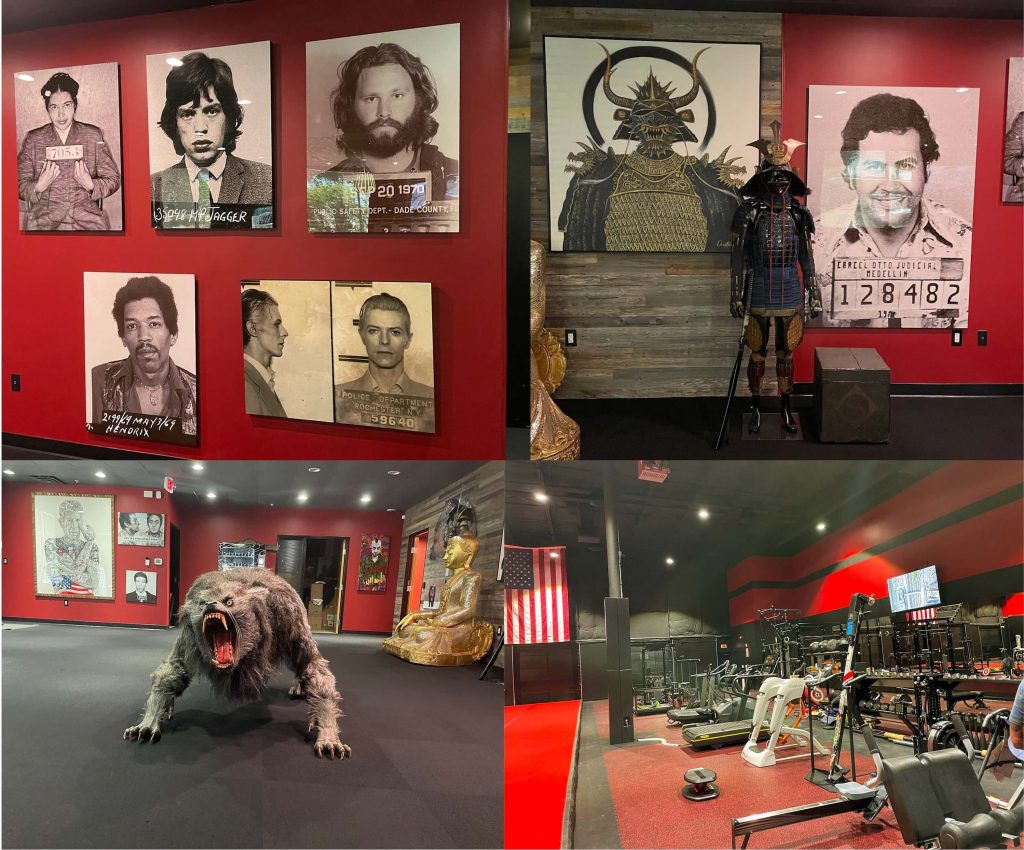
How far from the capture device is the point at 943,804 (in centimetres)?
191

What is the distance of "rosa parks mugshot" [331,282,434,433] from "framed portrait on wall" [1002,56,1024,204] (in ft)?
11.1

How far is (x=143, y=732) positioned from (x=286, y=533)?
57 centimetres

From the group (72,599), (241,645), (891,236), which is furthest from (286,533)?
(891,236)

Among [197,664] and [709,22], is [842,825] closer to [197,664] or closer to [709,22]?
[197,664]

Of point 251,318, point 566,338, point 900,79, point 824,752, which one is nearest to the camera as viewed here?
point 824,752

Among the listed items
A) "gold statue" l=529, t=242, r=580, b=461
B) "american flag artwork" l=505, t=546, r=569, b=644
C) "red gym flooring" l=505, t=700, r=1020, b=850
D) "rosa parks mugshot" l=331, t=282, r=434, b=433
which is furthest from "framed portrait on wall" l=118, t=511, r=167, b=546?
"gold statue" l=529, t=242, r=580, b=461

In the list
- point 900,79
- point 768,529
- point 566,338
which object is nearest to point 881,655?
point 768,529

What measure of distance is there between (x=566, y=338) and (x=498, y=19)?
220cm

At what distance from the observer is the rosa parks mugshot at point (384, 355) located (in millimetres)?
2402

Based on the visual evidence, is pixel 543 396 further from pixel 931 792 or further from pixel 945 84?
pixel 945 84

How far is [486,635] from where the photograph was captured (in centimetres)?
188

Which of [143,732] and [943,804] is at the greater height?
[143,732]

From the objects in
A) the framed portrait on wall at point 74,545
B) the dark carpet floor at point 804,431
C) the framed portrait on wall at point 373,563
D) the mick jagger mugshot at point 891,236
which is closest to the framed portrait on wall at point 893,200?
the mick jagger mugshot at point 891,236

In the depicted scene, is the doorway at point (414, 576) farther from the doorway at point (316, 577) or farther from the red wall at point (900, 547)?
the red wall at point (900, 547)
